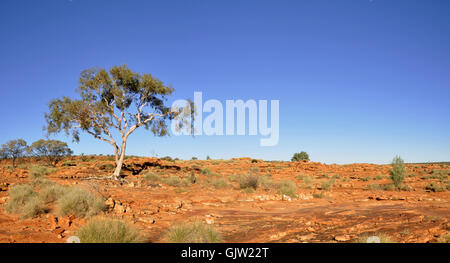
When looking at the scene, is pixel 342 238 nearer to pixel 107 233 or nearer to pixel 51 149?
pixel 107 233

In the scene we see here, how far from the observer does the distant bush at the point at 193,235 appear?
524 centimetres

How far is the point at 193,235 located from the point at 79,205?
160 inches

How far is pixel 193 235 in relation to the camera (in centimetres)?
534

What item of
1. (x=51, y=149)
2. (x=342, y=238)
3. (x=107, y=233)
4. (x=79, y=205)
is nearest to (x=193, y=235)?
(x=107, y=233)

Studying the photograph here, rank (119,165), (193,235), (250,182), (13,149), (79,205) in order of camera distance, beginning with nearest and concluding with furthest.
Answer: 1. (193,235)
2. (79,205)
3. (250,182)
4. (119,165)
5. (13,149)

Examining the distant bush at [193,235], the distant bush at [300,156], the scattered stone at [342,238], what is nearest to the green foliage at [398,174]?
the scattered stone at [342,238]

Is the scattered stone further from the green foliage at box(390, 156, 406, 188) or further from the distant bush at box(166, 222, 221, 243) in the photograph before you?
the green foliage at box(390, 156, 406, 188)

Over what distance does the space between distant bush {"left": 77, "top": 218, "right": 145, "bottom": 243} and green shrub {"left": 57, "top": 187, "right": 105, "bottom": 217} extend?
2.06m

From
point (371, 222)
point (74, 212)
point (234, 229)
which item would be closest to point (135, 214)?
point (74, 212)

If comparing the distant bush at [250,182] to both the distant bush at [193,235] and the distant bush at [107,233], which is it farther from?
the distant bush at [107,233]

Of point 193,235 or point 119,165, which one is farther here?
point 119,165

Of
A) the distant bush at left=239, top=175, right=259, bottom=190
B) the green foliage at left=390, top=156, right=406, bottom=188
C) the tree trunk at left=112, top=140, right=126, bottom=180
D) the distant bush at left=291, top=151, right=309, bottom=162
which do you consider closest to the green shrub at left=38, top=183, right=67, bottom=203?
the tree trunk at left=112, top=140, right=126, bottom=180

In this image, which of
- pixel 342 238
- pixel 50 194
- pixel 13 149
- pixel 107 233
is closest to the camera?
pixel 107 233
